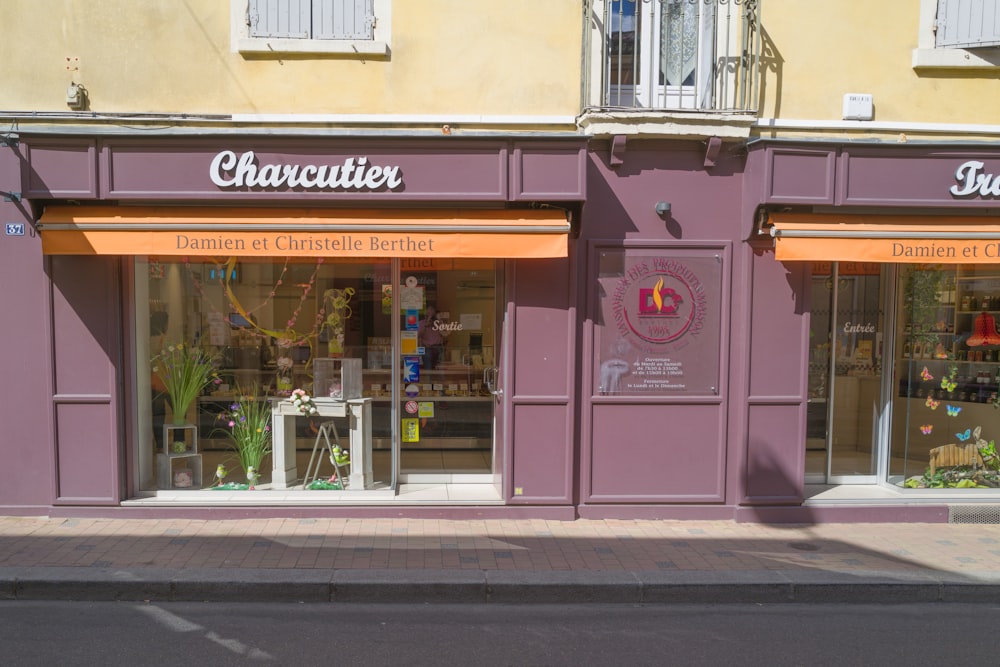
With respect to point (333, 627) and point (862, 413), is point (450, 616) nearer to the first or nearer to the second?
point (333, 627)

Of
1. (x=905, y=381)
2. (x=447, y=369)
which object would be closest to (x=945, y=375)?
(x=905, y=381)

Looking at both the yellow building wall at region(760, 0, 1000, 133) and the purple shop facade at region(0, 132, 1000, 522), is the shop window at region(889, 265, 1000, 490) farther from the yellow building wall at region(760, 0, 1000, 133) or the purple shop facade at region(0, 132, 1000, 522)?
the yellow building wall at region(760, 0, 1000, 133)

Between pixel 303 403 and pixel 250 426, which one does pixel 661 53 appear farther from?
pixel 250 426

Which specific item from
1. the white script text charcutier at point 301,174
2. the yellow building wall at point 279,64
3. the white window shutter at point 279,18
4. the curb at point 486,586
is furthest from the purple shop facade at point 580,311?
the curb at point 486,586

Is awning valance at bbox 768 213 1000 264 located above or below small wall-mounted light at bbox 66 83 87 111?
below

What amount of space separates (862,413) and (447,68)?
575 centimetres

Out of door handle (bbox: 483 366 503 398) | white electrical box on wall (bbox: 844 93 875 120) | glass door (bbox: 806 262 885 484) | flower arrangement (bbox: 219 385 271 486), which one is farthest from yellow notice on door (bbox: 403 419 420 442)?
white electrical box on wall (bbox: 844 93 875 120)

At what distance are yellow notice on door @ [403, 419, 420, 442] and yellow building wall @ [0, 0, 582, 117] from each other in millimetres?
3175

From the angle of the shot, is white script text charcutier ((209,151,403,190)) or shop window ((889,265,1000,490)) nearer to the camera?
white script text charcutier ((209,151,403,190))

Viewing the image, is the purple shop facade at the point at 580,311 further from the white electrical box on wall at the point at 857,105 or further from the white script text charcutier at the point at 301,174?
the white electrical box on wall at the point at 857,105

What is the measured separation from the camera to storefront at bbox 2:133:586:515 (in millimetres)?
6672

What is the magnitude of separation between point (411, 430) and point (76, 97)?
4.48 metres

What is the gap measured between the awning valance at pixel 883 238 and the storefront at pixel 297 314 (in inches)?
79.3

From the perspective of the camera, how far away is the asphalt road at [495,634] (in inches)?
181
